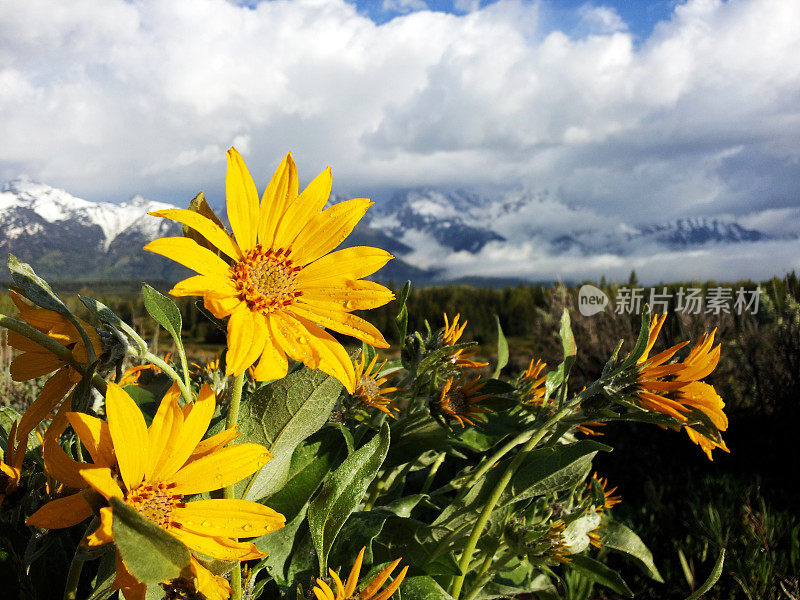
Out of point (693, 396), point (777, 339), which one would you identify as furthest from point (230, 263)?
point (777, 339)

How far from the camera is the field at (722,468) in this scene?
2.76 meters

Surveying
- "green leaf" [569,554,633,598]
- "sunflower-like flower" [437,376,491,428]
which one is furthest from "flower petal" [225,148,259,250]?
"green leaf" [569,554,633,598]

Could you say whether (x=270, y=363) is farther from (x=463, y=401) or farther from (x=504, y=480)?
(x=463, y=401)

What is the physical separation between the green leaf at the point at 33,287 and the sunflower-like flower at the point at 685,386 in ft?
3.11

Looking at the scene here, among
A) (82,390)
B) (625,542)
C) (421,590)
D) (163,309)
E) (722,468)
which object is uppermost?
(163,309)

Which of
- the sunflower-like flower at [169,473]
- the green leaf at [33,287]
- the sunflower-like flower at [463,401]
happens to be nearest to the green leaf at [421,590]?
the sunflower-like flower at [463,401]

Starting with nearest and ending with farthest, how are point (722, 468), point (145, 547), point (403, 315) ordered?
point (145, 547)
point (403, 315)
point (722, 468)

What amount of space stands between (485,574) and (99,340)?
969 mm

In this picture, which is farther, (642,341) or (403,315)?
(403,315)

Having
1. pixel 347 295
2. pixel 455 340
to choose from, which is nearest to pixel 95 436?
pixel 347 295

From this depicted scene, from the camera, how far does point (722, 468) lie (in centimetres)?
479

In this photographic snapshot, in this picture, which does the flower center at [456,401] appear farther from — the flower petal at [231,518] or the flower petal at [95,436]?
the flower petal at [95,436]

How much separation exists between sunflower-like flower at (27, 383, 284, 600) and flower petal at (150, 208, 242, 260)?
20 cm

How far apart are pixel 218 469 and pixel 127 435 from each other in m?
0.12
